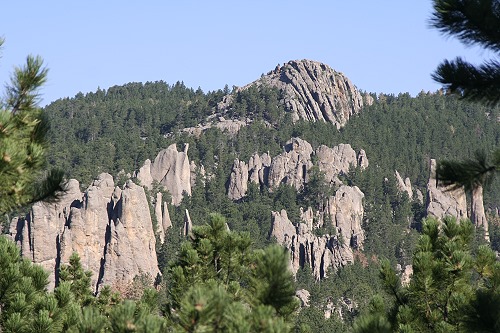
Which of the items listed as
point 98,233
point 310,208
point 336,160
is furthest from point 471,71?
point 336,160

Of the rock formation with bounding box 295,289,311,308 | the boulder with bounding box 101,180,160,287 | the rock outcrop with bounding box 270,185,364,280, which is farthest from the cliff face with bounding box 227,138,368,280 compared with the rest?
the boulder with bounding box 101,180,160,287

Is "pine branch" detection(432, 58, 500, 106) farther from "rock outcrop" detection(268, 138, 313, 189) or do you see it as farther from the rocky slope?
the rocky slope

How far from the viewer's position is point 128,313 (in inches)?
272

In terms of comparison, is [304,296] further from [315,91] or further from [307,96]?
[315,91]

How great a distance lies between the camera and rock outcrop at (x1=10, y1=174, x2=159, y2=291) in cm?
9269

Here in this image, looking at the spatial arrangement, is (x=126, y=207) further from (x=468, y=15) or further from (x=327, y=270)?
(x=468, y=15)

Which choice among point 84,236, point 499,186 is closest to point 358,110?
point 499,186

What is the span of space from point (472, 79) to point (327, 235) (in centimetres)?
10163

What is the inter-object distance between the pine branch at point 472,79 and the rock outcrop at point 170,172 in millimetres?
112227

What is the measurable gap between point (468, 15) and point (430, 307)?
7352 millimetres

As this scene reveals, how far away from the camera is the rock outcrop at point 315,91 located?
147 metres

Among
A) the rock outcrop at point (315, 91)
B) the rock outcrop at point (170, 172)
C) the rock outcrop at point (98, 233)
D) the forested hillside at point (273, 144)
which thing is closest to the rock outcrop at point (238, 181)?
the forested hillside at point (273, 144)

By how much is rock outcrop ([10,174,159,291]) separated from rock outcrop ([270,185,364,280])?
16.2m

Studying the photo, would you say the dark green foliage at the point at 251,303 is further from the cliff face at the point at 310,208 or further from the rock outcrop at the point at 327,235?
the cliff face at the point at 310,208
